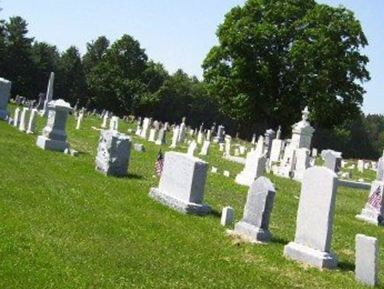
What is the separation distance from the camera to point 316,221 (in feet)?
33.4

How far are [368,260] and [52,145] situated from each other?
13396 millimetres

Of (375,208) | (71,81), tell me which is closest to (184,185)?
(375,208)

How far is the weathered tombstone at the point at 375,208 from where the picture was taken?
55.0 feet

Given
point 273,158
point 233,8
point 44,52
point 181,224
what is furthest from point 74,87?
point 181,224

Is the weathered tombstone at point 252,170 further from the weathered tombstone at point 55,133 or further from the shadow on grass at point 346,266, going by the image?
the shadow on grass at point 346,266

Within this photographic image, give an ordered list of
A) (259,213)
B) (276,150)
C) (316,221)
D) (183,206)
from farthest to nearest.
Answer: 1. (276,150)
2. (183,206)
3. (259,213)
4. (316,221)

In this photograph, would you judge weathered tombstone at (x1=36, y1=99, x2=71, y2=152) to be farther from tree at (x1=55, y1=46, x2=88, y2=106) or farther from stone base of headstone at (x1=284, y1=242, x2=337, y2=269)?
tree at (x1=55, y1=46, x2=88, y2=106)

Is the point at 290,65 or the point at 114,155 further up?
the point at 290,65

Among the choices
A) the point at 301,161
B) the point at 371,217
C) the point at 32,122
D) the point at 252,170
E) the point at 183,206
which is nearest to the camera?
the point at 183,206

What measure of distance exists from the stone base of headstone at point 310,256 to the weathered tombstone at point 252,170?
899 centimetres

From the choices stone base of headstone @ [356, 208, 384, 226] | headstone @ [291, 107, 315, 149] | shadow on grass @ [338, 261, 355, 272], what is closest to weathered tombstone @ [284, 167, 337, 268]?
shadow on grass @ [338, 261, 355, 272]

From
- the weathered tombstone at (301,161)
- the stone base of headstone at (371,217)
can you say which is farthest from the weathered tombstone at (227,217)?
the weathered tombstone at (301,161)

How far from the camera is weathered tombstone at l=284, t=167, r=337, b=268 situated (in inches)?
394

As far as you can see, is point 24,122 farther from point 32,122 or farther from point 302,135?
point 302,135
